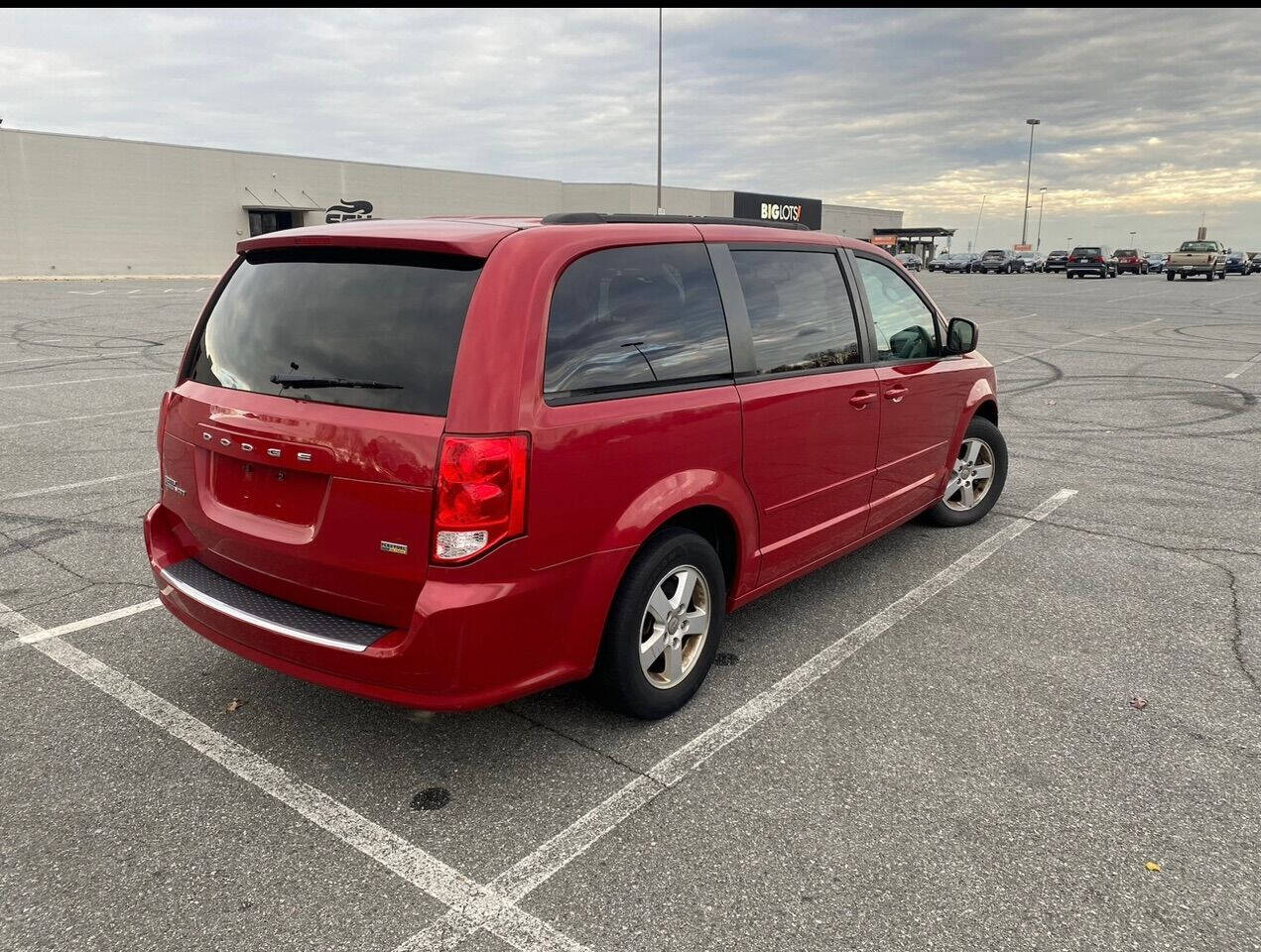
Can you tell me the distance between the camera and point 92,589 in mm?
4402

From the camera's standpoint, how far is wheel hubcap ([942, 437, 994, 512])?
5488mm

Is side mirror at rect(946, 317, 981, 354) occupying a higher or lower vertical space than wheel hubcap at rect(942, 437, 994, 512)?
higher

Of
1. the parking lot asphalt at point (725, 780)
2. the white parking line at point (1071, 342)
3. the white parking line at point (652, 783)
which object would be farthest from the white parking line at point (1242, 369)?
the white parking line at point (652, 783)

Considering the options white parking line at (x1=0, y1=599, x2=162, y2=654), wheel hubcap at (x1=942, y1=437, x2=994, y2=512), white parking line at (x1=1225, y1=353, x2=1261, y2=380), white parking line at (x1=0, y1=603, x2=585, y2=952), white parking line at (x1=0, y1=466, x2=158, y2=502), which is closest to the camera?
white parking line at (x1=0, y1=603, x2=585, y2=952)

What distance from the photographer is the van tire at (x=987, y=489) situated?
18.0 feet

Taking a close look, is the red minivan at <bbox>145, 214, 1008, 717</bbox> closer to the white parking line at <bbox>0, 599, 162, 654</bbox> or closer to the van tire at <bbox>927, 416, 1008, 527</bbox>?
the white parking line at <bbox>0, 599, 162, 654</bbox>

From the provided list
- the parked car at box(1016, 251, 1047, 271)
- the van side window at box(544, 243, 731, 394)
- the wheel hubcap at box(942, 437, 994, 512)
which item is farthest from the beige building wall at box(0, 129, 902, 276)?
the van side window at box(544, 243, 731, 394)

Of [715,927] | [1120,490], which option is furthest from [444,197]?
[715,927]

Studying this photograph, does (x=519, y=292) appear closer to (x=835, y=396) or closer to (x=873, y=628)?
(x=835, y=396)

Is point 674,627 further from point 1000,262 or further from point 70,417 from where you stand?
point 1000,262

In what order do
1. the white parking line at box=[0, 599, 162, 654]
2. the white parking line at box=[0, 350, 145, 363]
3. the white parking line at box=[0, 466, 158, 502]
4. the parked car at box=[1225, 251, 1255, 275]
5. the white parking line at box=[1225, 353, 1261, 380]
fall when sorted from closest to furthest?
the white parking line at box=[0, 599, 162, 654]
the white parking line at box=[0, 466, 158, 502]
the white parking line at box=[1225, 353, 1261, 380]
the white parking line at box=[0, 350, 145, 363]
the parked car at box=[1225, 251, 1255, 275]

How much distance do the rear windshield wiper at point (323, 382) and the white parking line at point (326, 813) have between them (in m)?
1.27

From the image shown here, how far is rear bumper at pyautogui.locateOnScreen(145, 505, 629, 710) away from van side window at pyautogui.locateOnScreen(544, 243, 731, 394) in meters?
0.60

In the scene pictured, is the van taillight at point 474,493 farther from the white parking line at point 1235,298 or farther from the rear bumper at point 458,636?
the white parking line at point 1235,298
